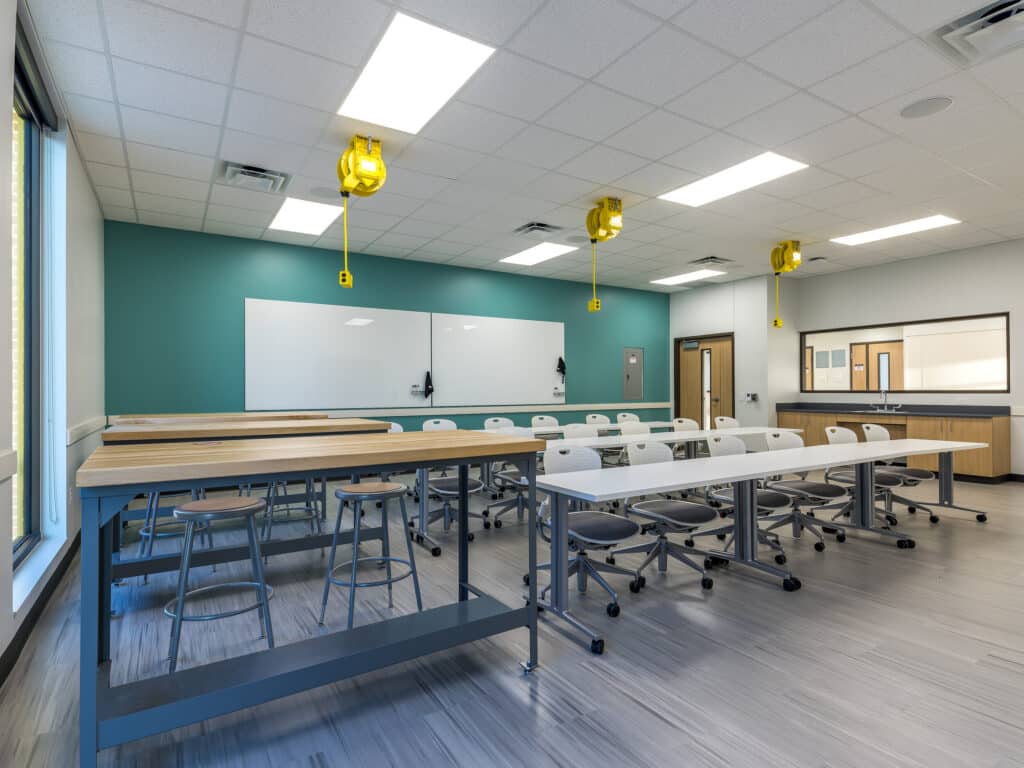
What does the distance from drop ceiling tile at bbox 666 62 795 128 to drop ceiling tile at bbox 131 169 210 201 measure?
13.2ft

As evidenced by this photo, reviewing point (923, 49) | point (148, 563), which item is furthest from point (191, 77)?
point (923, 49)

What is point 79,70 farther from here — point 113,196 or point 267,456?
point 267,456

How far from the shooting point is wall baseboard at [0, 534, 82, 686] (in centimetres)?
230

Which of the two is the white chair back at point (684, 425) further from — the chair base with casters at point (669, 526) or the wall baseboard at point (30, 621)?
the wall baseboard at point (30, 621)

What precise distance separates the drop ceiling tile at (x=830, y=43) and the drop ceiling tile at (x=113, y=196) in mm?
5292

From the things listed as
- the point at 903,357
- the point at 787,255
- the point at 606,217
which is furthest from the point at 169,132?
the point at 903,357

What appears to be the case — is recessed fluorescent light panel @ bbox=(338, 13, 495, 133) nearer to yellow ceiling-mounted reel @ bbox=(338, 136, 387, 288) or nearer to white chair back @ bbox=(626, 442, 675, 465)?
yellow ceiling-mounted reel @ bbox=(338, 136, 387, 288)

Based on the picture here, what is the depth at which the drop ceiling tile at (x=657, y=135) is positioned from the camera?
370 centimetres

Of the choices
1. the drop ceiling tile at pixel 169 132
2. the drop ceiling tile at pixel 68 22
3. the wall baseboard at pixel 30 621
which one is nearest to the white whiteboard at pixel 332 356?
the drop ceiling tile at pixel 169 132

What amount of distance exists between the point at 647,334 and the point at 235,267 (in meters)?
6.63

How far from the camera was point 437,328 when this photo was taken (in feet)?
26.0

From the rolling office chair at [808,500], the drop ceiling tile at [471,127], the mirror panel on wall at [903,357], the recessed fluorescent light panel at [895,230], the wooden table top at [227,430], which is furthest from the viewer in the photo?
the mirror panel on wall at [903,357]

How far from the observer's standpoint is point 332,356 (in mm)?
7180

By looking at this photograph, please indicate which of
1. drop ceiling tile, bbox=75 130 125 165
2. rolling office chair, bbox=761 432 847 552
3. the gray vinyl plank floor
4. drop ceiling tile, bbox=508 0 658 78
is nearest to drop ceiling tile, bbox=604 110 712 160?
drop ceiling tile, bbox=508 0 658 78
